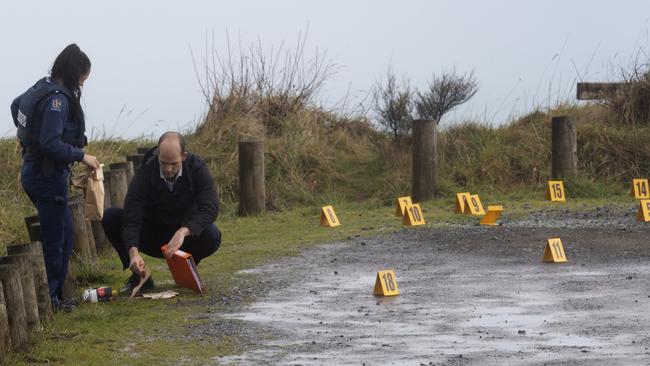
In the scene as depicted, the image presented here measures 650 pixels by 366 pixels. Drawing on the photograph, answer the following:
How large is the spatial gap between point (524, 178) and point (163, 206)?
398 inches

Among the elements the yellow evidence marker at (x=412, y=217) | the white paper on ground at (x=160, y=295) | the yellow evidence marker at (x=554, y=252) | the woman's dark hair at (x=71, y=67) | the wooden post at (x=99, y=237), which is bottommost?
the yellow evidence marker at (x=554, y=252)

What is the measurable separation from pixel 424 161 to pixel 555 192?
188 centimetres

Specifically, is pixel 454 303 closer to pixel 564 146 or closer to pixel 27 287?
pixel 27 287

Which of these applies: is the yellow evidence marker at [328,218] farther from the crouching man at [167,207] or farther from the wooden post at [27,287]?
the wooden post at [27,287]

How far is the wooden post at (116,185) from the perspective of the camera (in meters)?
14.9

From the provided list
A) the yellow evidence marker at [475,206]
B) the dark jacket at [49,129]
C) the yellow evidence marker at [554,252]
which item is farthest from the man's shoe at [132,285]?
the yellow evidence marker at [475,206]

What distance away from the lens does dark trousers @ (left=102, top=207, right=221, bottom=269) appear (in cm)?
1121

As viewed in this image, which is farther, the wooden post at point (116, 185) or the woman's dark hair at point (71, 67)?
the wooden post at point (116, 185)

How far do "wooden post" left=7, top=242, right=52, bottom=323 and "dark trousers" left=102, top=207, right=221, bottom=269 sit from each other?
1569mm

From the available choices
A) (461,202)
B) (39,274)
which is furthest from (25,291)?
(461,202)

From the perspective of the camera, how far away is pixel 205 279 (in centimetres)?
1200

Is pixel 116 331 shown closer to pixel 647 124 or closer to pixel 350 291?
pixel 350 291

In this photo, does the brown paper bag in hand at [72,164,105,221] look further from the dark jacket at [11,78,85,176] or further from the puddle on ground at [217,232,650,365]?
the puddle on ground at [217,232,650,365]

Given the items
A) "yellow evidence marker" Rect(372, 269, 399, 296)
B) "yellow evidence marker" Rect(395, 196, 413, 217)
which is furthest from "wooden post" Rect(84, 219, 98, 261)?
"yellow evidence marker" Rect(395, 196, 413, 217)
